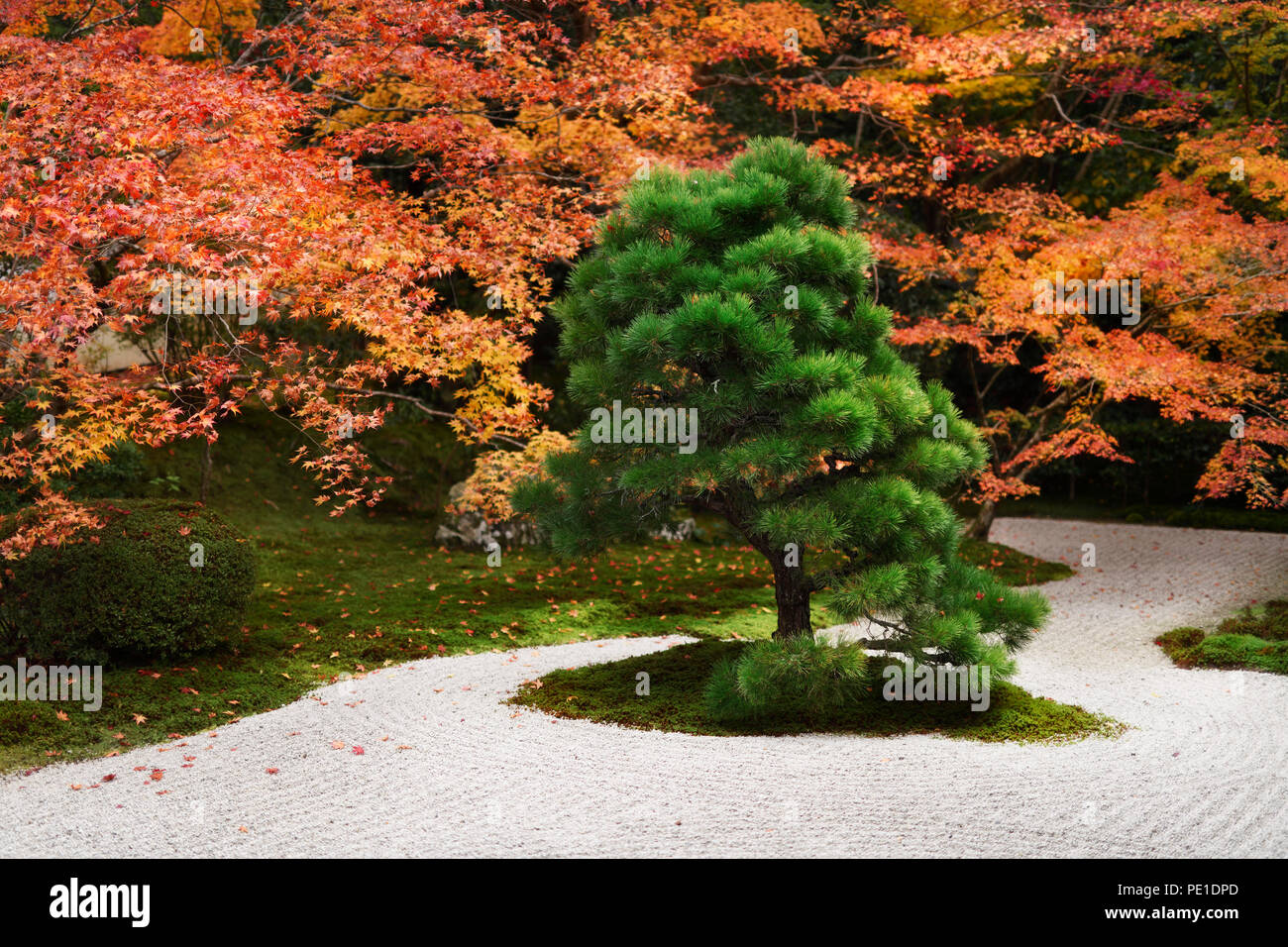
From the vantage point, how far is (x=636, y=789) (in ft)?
15.6

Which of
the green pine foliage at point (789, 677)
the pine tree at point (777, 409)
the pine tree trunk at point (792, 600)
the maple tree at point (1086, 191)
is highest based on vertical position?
the maple tree at point (1086, 191)

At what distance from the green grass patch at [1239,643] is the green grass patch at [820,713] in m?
2.25

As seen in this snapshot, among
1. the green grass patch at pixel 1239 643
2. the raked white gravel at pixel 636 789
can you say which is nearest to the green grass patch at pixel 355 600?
the raked white gravel at pixel 636 789

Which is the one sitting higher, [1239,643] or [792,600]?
[792,600]

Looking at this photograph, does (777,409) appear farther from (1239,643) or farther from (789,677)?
(1239,643)

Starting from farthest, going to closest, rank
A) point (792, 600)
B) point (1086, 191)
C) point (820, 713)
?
point (1086, 191)
point (792, 600)
point (820, 713)

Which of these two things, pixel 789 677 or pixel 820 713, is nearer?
pixel 789 677

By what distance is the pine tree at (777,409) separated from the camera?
5461 millimetres

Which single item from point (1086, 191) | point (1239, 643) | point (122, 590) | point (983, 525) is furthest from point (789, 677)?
point (1086, 191)

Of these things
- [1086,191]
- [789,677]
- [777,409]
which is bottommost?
[789,677]

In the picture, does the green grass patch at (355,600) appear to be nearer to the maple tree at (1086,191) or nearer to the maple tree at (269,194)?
the maple tree at (269,194)

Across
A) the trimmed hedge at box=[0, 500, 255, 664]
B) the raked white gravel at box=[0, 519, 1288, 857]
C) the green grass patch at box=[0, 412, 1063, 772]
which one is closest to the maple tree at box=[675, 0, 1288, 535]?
the green grass patch at box=[0, 412, 1063, 772]

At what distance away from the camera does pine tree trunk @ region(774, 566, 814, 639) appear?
20.5ft

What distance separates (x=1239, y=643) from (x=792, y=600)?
411cm
